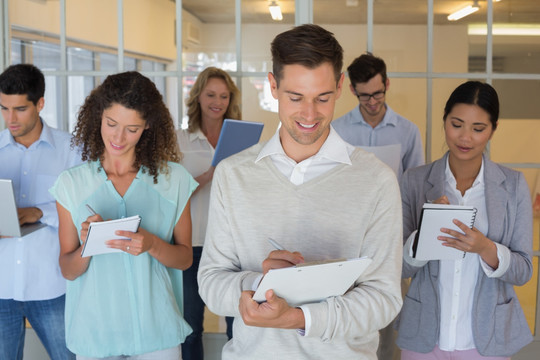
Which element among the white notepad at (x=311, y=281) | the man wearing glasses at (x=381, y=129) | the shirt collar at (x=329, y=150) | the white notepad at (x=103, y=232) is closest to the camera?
the white notepad at (x=311, y=281)

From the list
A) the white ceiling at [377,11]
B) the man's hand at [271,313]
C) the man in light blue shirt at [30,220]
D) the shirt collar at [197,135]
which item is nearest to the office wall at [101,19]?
the white ceiling at [377,11]

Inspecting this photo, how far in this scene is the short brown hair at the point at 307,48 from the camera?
1.44 metres

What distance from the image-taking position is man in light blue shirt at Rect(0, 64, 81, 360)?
236cm

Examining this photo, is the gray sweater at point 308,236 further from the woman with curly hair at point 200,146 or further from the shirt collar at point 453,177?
the woman with curly hair at point 200,146

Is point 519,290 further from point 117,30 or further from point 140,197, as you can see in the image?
point 117,30

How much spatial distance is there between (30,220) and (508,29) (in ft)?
8.65

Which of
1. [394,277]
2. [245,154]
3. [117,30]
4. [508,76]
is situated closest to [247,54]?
[117,30]

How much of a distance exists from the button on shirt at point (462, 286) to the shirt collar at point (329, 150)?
0.81 metres

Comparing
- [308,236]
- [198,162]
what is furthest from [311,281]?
[198,162]

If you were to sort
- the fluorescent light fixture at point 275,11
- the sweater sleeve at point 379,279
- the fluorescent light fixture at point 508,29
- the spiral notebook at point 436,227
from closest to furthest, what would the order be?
the sweater sleeve at point 379,279 → the spiral notebook at point 436,227 → the fluorescent light fixture at point 508,29 → the fluorescent light fixture at point 275,11

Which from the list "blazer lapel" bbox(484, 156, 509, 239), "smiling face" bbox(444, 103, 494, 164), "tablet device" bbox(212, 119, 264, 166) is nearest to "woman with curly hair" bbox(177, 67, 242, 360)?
"tablet device" bbox(212, 119, 264, 166)

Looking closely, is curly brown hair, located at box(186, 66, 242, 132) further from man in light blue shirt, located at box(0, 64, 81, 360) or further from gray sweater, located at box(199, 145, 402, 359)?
gray sweater, located at box(199, 145, 402, 359)

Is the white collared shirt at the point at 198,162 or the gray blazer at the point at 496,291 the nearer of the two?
the gray blazer at the point at 496,291

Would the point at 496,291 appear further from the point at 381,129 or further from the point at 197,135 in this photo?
the point at 197,135
